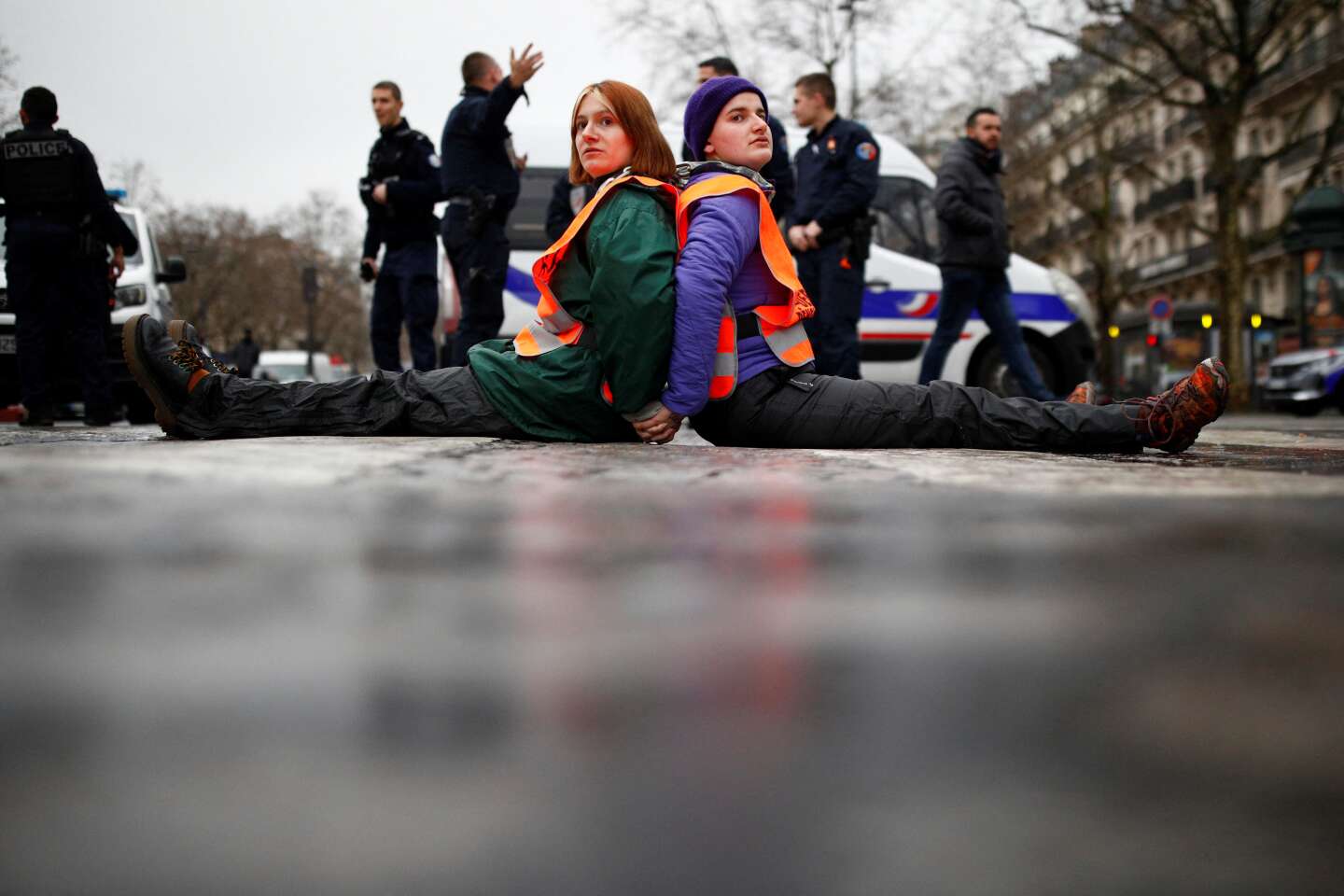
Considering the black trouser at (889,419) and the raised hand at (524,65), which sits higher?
the raised hand at (524,65)

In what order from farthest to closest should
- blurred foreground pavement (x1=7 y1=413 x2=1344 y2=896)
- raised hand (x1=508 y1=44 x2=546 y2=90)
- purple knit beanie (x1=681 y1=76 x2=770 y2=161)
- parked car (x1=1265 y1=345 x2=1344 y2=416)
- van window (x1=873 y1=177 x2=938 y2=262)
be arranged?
1. parked car (x1=1265 y1=345 x2=1344 y2=416)
2. van window (x1=873 y1=177 x2=938 y2=262)
3. raised hand (x1=508 y1=44 x2=546 y2=90)
4. purple knit beanie (x1=681 y1=76 x2=770 y2=161)
5. blurred foreground pavement (x1=7 y1=413 x2=1344 y2=896)

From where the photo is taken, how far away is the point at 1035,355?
10.3m

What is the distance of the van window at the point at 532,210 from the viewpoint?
10141 millimetres

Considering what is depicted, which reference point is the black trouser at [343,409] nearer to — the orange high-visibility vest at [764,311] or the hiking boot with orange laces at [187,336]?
the hiking boot with orange laces at [187,336]

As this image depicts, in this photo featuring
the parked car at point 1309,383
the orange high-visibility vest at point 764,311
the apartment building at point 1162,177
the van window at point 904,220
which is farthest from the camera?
the apartment building at point 1162,177

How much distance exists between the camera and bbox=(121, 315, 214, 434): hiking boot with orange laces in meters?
3.64

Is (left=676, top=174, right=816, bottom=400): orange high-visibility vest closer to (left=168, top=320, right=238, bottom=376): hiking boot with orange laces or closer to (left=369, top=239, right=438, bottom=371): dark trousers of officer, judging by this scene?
(left=168, top=320, right=238, bottom=376): hiking boot with orange laces

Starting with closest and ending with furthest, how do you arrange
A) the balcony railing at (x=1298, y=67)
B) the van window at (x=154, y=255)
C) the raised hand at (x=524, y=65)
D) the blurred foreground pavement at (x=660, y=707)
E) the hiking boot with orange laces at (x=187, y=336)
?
1. the blurred foreground pavement at (x=660, y=707)
2. the hiking boot with orange laces at (x=187, y=336)
3. the raised hand at (x=524, y=65)
4. the van window at (x=154, y=255)
5. the balcony railing at (x=1298, y=67)

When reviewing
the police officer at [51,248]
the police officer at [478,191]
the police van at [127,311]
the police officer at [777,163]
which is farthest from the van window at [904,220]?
the police officer at [51,248]

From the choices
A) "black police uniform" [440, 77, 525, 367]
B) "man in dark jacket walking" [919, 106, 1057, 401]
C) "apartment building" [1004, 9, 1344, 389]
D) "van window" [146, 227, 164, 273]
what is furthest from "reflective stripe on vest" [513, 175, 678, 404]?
"apartment building" [1004, 9, 1344, 389]

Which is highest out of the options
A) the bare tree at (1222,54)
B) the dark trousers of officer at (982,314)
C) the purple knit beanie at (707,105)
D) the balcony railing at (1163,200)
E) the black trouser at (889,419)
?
the balcony railing at (1163,200)

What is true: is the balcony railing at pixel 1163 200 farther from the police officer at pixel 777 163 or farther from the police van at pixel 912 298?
the police officer at pixel 777 163

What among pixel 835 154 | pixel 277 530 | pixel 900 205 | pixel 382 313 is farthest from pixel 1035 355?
pixel 277 530

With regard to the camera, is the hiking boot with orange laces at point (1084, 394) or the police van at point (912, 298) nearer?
the hiking boot with orange laces at point (1084, 394)
